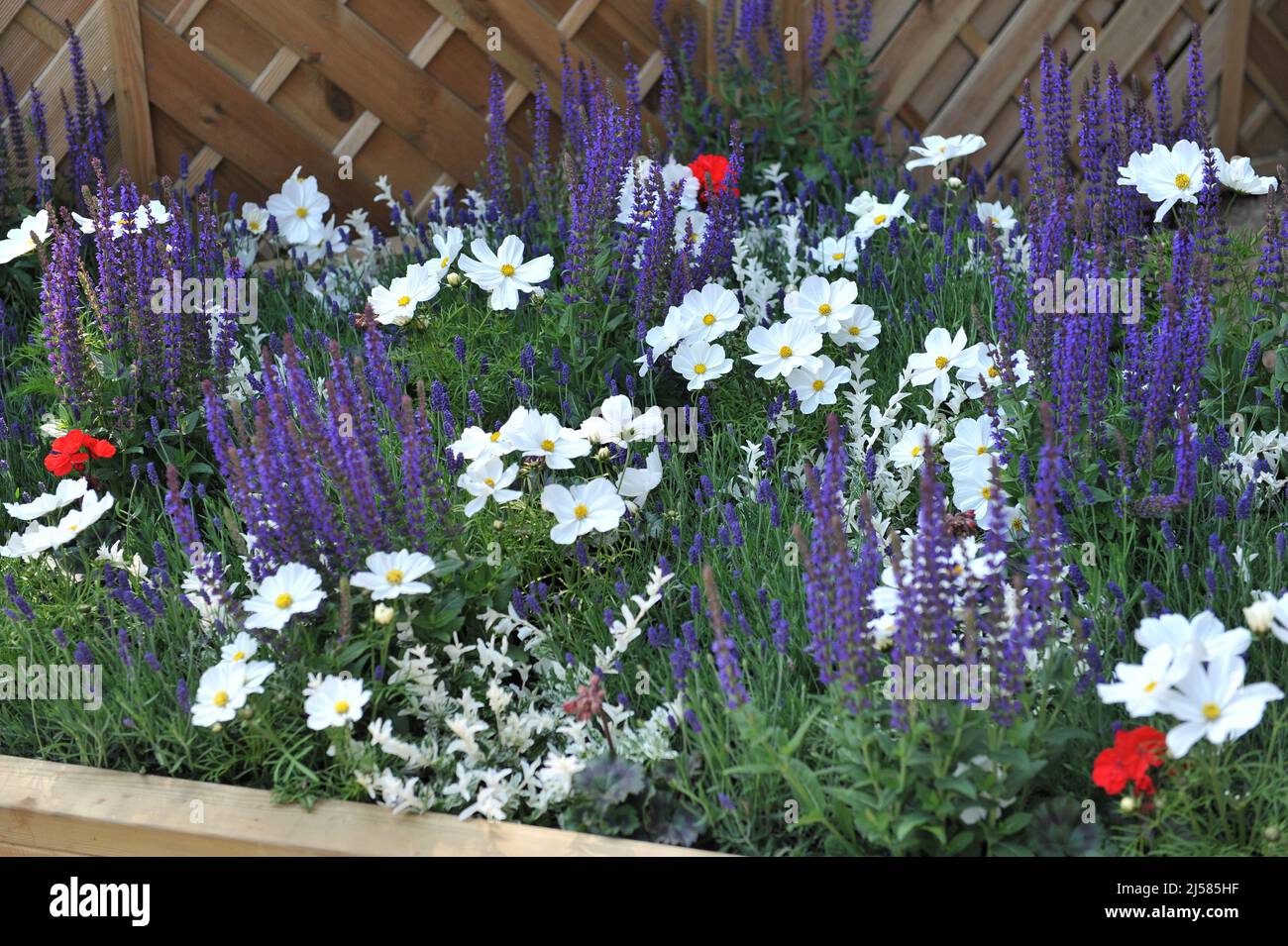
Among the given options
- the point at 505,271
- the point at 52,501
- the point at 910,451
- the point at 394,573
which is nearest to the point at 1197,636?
the point at 910,451

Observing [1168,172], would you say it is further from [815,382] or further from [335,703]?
[335,703]

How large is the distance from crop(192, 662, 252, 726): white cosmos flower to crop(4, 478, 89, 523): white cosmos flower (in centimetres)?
60

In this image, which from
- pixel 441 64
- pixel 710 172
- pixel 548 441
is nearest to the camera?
pixel 548 441

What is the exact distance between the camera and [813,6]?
13.8ft

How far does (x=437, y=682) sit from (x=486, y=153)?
7.05ft

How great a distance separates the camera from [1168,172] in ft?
9.14

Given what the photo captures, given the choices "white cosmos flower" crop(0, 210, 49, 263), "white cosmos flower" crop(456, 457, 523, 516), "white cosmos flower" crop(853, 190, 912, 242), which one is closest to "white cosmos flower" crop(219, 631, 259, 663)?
"white cosmos flower" crop(456, 457, 523, 516)

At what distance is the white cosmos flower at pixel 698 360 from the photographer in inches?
109

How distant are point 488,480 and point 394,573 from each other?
286 mm

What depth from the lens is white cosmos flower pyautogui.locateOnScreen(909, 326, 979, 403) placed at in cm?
269

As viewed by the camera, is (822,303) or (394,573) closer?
(394,573)

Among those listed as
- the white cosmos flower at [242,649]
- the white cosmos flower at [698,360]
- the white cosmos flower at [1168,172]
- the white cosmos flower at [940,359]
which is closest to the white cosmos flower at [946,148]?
the white cosmos flower at [1168,172]

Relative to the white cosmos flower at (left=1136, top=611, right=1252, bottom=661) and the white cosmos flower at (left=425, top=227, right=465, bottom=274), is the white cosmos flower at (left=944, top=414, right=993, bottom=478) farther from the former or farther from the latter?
the white cosmos flower at (left=425, top=227, right=465, bottom=274)
